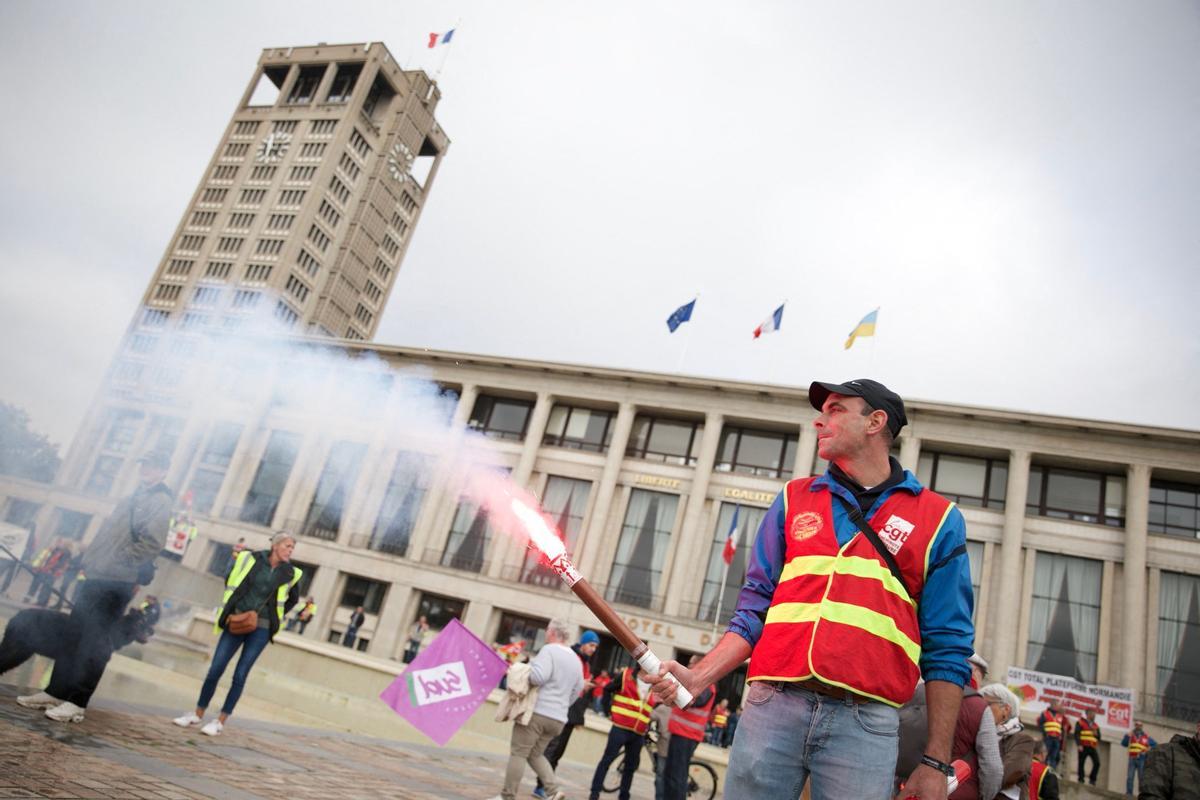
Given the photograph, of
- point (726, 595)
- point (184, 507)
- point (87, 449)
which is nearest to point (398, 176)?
point (87, 449)

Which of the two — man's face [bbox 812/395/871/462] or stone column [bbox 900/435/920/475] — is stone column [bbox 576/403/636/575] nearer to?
stone column [bbox 900/435/920/475]

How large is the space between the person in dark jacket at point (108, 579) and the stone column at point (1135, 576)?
109 feet

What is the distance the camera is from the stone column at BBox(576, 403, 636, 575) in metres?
36.0

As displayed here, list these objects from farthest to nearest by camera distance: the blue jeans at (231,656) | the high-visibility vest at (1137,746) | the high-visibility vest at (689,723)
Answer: the high-visibility vest at (1137,746), the high-visibility vest at (689,723), the blue jeans at (231,656)

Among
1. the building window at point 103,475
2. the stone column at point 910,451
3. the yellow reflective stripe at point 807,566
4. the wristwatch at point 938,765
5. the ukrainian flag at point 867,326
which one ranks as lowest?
the wristwatch at point 938,765

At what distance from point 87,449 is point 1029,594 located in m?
53.2

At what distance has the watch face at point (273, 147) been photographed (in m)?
89.9

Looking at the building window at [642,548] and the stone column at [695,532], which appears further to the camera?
the building window at [642,548]

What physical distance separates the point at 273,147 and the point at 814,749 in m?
101

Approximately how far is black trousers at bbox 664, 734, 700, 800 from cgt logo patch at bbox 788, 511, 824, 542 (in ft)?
21.9

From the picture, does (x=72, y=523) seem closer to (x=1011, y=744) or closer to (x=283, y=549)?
(x=283, y=549)

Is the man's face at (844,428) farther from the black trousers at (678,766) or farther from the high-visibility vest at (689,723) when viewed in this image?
the black trousers at (678,766)

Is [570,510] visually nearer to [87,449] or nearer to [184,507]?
[184,507]

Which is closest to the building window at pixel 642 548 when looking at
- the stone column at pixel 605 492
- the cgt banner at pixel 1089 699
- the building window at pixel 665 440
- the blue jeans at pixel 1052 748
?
the stone column at pixel 605 492
